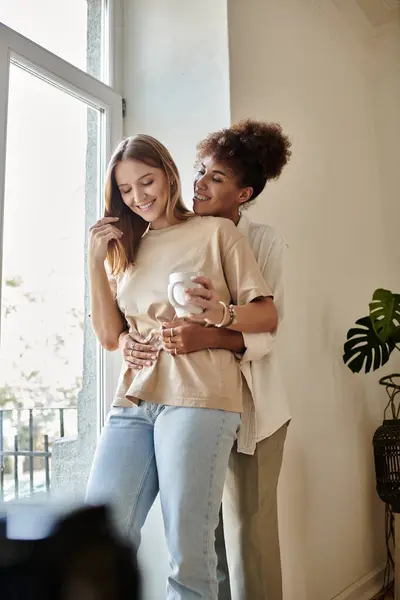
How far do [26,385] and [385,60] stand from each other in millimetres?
2363

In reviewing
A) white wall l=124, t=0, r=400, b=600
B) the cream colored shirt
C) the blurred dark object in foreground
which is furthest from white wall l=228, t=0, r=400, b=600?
the blurred dark object in foreground

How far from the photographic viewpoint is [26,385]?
5.00ft

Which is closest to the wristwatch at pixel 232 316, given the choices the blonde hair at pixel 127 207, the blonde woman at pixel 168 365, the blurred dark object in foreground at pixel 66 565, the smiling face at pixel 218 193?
the blonde woman at pixel 168 365

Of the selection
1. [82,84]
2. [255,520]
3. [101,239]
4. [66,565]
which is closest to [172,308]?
[101,239]

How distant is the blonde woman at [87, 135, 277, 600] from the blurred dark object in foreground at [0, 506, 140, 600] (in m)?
0.90

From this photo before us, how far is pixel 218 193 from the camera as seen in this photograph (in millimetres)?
1526

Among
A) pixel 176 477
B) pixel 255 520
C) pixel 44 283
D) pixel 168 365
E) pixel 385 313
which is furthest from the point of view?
pixel 385 313

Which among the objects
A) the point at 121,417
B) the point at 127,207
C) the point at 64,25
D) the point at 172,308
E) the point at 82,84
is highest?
the point at 64,25

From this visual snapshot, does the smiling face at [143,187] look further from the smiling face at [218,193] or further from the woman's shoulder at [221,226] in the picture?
the smiling face at [218,193]

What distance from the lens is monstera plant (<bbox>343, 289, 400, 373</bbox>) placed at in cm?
207

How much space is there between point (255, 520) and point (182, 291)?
0.56 meters

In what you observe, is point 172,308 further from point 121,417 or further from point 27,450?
point 27,450

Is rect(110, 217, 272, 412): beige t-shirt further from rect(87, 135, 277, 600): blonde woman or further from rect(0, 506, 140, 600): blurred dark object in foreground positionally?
rect(0, 506, 140, 600): blurred dark object in foreground

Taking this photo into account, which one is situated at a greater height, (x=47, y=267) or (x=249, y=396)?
(x=47, y=267)
